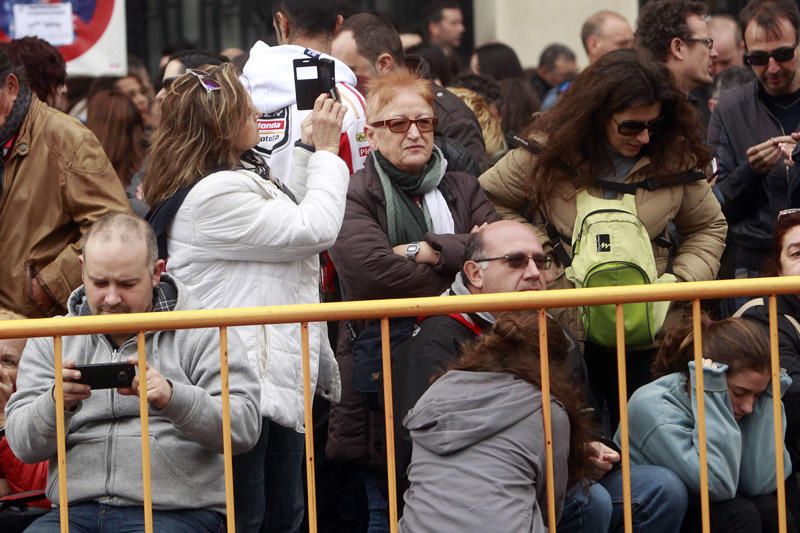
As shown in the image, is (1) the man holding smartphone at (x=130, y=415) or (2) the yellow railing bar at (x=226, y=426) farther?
(1) the man holding smartphone at (x=130, y=415)

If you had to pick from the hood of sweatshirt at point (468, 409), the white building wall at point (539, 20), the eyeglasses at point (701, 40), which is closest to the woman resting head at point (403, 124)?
the hood of sweatshirt at point (468, 409)

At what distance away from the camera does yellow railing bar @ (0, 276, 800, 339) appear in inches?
158

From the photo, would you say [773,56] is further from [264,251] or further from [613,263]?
[264,251]

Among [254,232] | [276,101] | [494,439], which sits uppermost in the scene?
[276,101]

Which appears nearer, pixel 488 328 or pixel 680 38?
pixel 488 328

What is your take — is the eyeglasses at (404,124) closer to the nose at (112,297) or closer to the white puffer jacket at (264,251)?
the white puffer jacket at (264,251)

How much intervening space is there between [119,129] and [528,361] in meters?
3.89

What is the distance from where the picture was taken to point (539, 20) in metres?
12.5

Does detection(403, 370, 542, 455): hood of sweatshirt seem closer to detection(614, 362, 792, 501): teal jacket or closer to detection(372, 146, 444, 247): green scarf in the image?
detection(614, 362, 792, 501): teal jacket

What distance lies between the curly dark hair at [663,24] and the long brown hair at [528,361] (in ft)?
8.84

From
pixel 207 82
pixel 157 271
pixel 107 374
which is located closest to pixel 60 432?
pixel 107 374

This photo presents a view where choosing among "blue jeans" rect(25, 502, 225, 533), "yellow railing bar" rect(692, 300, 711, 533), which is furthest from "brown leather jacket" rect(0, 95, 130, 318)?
"yellow railing bar" rect(692, 300, 711, 533)

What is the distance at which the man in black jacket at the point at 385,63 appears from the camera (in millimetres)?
6320

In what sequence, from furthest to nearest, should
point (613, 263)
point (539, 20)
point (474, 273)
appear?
point (539, 20) < point (613, 263) < point (474, 273)
